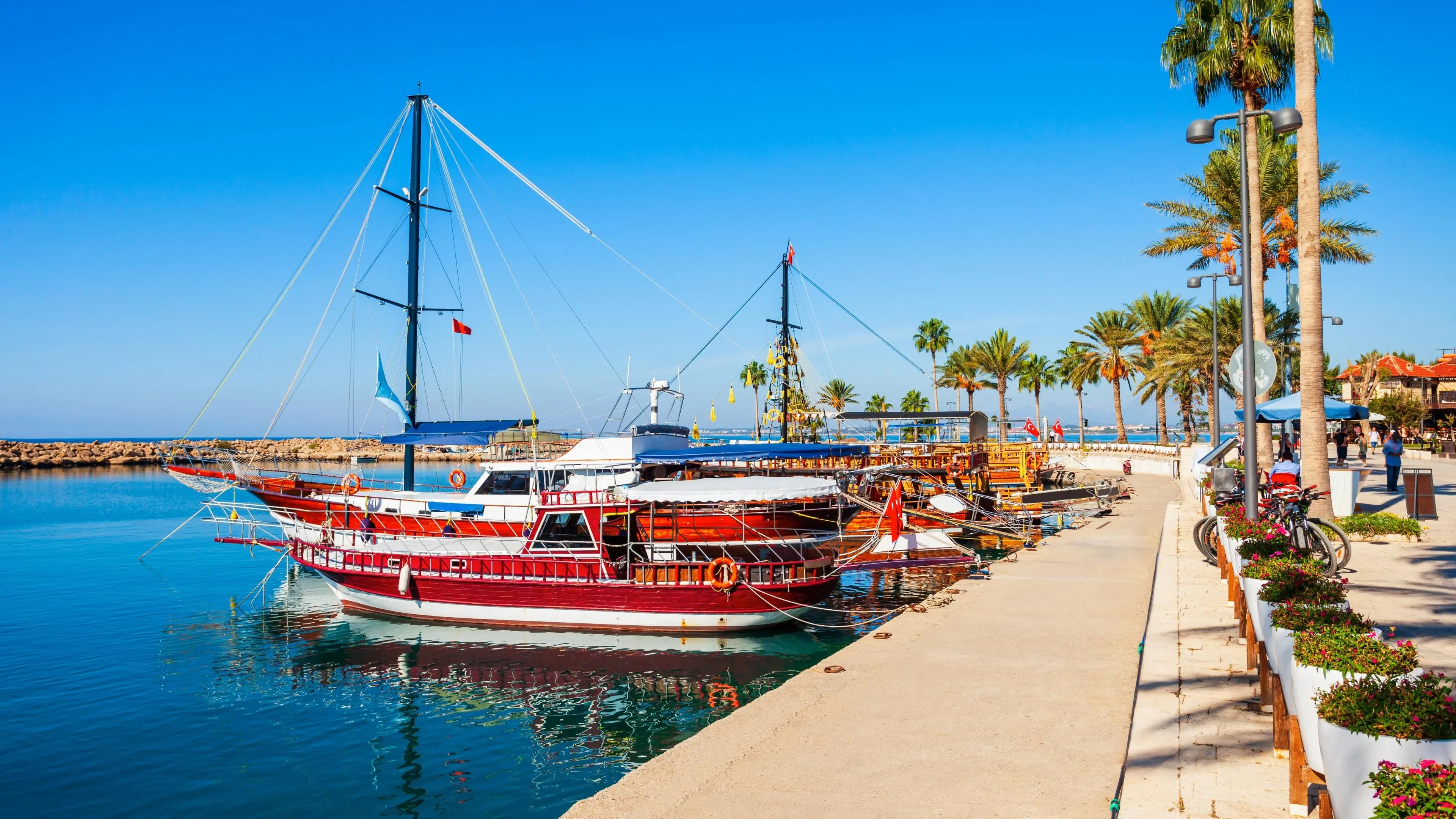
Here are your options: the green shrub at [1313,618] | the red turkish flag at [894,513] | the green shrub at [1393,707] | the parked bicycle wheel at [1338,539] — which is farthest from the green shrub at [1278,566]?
the red turkish flag at [894,513]

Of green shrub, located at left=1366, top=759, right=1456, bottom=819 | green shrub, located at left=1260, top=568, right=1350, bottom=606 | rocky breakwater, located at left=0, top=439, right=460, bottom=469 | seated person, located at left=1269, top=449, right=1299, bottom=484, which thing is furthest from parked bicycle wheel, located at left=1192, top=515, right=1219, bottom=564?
rocky breakwater, located at left=0, top=439, right=460, bottom=469

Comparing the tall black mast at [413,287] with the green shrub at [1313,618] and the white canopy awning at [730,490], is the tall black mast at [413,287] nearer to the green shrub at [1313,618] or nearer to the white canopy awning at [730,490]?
the white canopy awning at [730,490]

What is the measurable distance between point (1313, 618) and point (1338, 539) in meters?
10.0

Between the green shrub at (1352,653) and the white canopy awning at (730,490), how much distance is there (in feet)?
49.7

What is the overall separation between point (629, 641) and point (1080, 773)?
1373 centimetres

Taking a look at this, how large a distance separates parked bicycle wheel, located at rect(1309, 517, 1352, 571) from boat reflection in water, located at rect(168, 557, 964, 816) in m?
9.80

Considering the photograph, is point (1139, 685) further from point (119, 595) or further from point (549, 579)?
point (119, 595)

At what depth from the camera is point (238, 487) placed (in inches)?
1045

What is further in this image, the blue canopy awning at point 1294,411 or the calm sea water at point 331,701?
the blue canopy awning at point 1294,411

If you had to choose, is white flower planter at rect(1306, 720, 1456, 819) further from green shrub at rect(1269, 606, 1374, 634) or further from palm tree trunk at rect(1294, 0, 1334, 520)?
palm tree trunk at rect(1294, 0, 1334, 520)

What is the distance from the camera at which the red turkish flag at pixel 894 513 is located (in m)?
24.4

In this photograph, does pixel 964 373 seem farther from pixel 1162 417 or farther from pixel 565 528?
pixel 565 528

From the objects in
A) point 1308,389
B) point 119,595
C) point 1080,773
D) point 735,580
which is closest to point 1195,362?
point 1308,389

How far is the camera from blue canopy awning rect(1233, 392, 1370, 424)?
68.9ft
